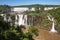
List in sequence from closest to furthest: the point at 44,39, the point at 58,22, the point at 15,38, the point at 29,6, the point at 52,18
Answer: the point at 15,38, the point at 44,39, the point at 58,22, the point at 52,18, the point at 29,6

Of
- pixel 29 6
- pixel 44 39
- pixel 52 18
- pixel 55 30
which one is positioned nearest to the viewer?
pixel 44 39

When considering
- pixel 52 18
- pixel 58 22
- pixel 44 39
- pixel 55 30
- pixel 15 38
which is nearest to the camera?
pixel 15 38

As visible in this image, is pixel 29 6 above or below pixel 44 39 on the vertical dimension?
above

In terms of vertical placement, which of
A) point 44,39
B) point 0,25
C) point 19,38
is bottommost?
point 44,39

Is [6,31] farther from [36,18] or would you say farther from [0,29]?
[36,18]

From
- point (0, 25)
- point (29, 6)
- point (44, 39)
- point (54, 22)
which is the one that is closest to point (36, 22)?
point (54, 22)

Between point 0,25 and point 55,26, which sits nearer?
point 0,25

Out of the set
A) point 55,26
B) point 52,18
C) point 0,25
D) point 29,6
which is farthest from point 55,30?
point 29,6

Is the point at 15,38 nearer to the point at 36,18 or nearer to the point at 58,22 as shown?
the point at 58,22

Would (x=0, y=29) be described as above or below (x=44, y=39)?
above
